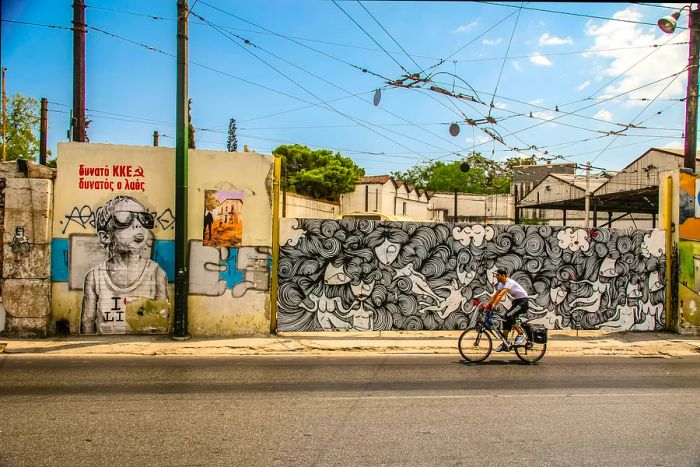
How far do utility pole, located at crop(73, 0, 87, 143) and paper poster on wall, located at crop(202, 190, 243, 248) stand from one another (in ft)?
13.5

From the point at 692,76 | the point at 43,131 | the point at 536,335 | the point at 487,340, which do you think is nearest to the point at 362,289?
the point at 487,340

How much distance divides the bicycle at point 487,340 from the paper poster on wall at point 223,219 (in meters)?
5.28

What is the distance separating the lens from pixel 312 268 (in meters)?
13.1

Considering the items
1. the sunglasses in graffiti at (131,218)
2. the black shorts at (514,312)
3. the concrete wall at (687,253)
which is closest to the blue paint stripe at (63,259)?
the sunglasses in graffiti at (131,218)

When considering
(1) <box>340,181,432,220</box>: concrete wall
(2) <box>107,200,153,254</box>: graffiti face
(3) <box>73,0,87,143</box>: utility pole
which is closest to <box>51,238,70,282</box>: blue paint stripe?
(2) <box>107,200,153,254</box>: graffiti face

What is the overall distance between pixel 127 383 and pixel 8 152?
4077 cm

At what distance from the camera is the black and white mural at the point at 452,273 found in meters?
13.1

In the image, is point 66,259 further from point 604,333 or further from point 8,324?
point 604,333

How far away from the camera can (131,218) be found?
40.6ft

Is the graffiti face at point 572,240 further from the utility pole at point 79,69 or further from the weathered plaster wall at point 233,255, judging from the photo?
the utility pole at point 79,69

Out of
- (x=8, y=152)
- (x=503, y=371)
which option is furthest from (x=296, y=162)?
(x=503, y=371)

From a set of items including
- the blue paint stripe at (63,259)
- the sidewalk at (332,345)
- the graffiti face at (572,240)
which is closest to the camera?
the sidewalk at (332,345)

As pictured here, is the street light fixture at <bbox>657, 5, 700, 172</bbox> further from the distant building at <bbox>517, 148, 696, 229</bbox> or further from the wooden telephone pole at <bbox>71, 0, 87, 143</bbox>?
the wooden telephone pole at <bbox>71, 0, 87, 143</bbox>

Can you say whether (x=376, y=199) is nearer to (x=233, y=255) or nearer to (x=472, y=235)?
(x=472, y=235)
